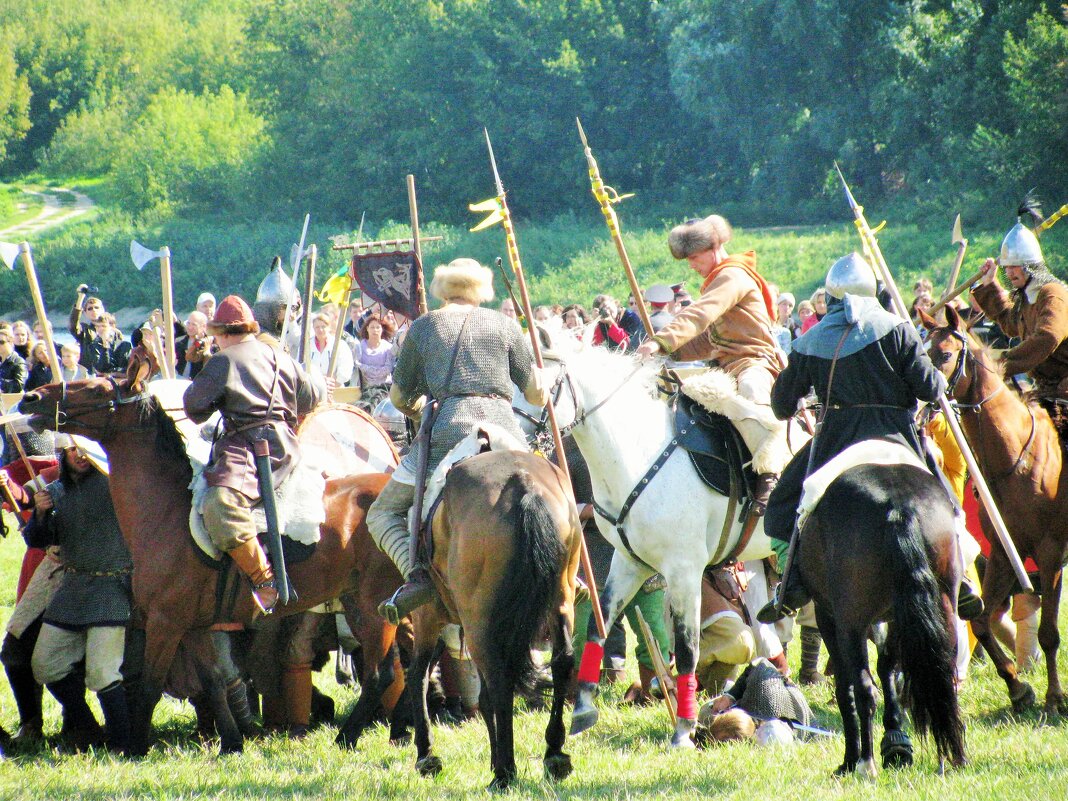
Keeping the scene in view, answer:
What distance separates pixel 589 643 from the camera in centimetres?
682

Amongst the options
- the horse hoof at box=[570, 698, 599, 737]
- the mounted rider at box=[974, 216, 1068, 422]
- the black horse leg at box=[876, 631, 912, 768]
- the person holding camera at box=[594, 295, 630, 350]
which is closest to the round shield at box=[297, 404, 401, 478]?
the horse hoof at box=[570, 698, 599, 737]

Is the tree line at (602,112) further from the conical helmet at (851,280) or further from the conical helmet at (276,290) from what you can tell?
the conical helmet at (851,280)

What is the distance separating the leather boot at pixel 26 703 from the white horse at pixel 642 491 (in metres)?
3.02

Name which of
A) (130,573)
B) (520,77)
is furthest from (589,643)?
(520,77)

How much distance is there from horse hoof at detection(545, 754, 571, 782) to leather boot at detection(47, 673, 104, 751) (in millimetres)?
2688

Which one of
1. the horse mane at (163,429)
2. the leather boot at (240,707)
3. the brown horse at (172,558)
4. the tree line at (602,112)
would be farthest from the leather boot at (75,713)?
the tree line at (602,112)

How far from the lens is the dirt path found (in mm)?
53781

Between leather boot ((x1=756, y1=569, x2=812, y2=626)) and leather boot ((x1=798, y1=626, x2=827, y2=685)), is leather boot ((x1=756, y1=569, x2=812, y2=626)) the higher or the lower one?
the higher one

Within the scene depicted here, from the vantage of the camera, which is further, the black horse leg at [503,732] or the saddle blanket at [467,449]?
the saddle blanket at [467,449]

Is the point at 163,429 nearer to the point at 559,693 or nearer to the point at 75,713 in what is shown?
the point at 75,713

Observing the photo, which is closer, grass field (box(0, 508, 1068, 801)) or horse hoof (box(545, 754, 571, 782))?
grass field (box(0, 508, 1068, 801))

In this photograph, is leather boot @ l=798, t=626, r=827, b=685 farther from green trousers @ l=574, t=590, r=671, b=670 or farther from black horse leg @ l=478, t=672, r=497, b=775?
black horse leg @ l=478, t=672, r=497, b=775

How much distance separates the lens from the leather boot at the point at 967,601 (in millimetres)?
5637

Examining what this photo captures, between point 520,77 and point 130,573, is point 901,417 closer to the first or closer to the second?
point 130,573
